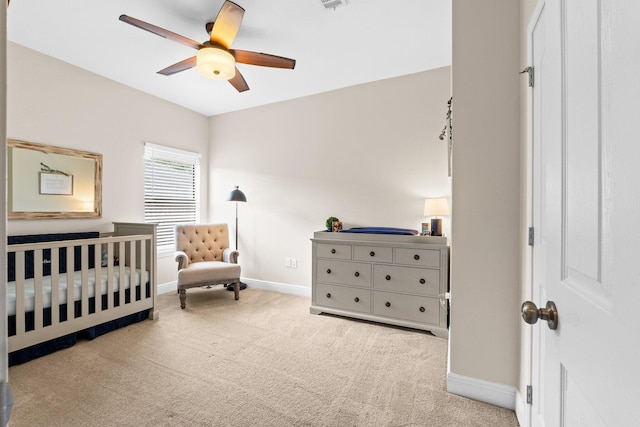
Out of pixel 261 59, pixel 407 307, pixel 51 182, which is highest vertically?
pixel 261 59

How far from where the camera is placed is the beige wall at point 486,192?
5.16 ft

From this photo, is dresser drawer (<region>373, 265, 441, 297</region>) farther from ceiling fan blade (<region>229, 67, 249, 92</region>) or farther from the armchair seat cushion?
ceiling fan blade (<region>229, 67, 249, 92</region>)

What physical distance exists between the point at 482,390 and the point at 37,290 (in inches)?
124

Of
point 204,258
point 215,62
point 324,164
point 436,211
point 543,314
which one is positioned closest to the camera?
point 543,314

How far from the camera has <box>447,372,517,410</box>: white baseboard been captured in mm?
1598

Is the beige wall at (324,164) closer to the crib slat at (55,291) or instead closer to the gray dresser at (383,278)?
the gray dresser at (383,278)

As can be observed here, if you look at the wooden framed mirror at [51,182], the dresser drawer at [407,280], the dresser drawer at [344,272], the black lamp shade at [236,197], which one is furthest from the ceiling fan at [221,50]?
the dresser drawer at [407,280]

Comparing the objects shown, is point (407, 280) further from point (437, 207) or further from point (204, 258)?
point (204, 258)

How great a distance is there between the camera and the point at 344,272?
2957 mm

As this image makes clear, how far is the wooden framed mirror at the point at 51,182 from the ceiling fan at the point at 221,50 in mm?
1503

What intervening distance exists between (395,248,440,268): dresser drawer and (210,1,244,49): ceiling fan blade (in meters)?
2.26

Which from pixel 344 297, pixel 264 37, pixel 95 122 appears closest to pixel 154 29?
pixel 264 37

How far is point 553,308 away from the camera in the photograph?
0.67 meters

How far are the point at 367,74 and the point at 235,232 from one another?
9.21ft
